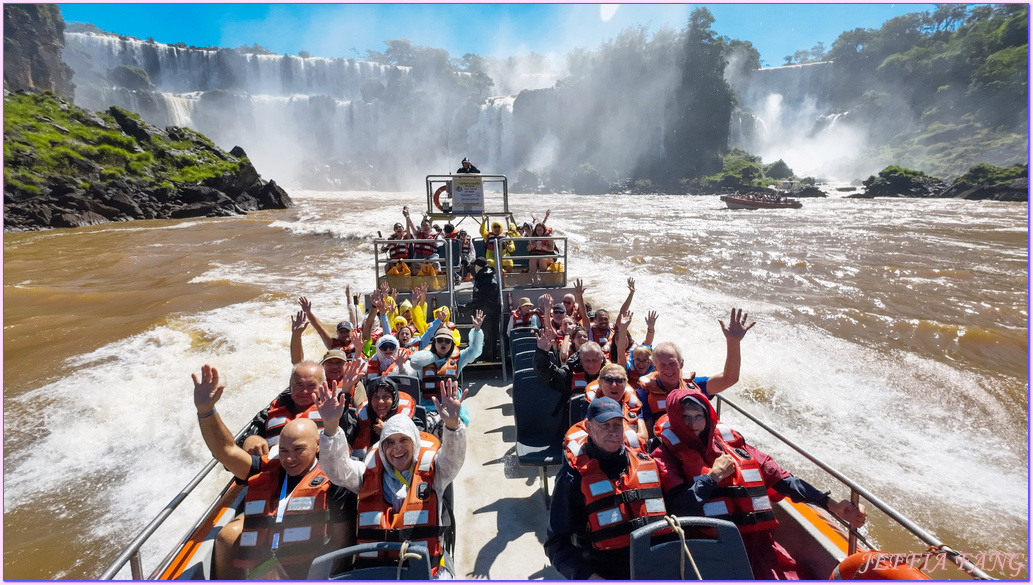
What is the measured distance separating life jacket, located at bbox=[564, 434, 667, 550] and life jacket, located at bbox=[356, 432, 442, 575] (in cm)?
77

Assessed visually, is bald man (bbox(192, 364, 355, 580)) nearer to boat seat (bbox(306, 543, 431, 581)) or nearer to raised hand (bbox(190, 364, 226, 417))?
raised hand (bbox(190, 364, 226, 417))

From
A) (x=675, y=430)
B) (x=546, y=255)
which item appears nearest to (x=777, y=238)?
(x=546, y=255)

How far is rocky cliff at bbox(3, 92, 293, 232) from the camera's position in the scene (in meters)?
25.0

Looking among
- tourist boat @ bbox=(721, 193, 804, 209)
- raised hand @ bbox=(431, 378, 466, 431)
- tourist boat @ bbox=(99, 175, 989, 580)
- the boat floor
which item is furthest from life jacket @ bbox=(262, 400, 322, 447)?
tourist boat @ bbox=(721, 193, 804, 209)

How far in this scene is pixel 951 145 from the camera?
202 ft

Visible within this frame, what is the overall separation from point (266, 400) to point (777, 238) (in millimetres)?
23360

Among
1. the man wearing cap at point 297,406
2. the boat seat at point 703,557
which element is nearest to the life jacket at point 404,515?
the man wearing cap at point 297,406

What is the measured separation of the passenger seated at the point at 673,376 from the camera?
3.14 m

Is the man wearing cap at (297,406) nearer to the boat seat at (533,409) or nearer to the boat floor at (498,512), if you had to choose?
the boat floor at (498,512)

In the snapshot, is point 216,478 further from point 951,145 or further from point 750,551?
point 951,145

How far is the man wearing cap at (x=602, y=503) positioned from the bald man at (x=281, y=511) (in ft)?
3.73

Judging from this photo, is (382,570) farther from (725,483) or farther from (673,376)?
(673,376)

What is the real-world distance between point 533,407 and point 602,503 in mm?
1853

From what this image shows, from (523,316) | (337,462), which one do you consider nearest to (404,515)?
(337,462)
